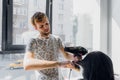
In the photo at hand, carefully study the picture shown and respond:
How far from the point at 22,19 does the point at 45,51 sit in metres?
0.79

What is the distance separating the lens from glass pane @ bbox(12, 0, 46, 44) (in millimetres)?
2342

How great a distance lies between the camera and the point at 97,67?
132 centimetres

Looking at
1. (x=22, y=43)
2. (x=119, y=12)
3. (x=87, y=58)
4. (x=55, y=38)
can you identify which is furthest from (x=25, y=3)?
(x=87, y=58)

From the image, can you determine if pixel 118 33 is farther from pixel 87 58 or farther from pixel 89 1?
pixel 87 58

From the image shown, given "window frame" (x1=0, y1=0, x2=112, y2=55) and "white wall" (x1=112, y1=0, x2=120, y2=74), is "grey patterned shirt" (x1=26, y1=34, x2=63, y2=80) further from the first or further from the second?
"white wall" (x1=112, y1=0, x2=120, y2=74)

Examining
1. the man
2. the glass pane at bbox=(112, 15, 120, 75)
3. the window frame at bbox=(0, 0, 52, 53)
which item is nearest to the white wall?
the glass pane at bbox=(112, 15, 120, 75)

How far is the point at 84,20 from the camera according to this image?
2.79 meters

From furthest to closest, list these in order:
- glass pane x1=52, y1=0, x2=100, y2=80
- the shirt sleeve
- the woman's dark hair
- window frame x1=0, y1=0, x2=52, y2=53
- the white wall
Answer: glass pane x1=52, y1=0, x2=100, y2=80 < the white wall < window frame x1=0, y1=0, x2=52, y2=53 < the shirt sleeve < the woman's dark hair

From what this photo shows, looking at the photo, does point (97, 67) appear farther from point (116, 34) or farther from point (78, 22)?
point (78, 22)

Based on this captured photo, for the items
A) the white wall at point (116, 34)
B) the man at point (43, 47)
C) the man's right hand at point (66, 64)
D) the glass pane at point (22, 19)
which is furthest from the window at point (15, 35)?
the white wall at point (116, 34)

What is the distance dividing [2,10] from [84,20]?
117cm

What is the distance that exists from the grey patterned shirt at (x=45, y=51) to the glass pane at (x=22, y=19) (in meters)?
0.61

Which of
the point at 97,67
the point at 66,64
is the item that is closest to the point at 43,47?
the point at 66,64

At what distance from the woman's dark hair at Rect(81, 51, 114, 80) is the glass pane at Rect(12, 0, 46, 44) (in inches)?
44.9
